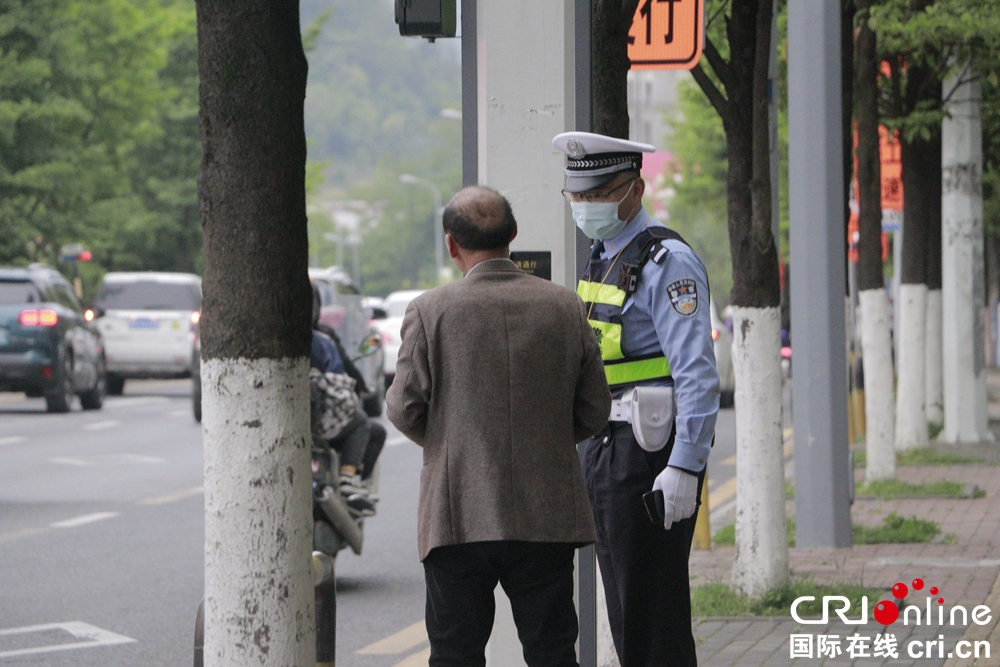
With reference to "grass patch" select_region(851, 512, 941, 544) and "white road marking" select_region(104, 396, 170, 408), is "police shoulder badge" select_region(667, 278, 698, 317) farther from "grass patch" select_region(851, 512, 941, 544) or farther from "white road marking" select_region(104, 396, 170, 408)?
"white road marking" select_region(104, 396, 170, 408)

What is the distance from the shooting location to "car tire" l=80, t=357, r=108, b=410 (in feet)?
79.1

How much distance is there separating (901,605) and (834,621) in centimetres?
46

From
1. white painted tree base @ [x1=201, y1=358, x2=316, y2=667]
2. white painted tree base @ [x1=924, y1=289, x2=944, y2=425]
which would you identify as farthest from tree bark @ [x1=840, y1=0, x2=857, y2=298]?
white painted tree base @ [x1=924, y1=289, x2=944, y2=425]

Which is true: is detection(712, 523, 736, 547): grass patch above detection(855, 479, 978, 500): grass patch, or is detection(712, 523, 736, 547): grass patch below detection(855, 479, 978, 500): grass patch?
above

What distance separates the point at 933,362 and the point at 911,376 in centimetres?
335

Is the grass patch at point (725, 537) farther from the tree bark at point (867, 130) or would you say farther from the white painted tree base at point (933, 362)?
the white painted tree base at point (933, 362)

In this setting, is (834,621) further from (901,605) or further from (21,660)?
(21,660)

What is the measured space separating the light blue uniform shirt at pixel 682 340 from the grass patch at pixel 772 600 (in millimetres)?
3365

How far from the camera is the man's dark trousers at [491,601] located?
13.8ft

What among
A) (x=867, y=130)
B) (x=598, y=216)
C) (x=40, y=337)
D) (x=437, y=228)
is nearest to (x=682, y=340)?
(x=598, y=216)

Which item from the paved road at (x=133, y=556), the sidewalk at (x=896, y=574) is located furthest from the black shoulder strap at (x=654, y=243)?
the paved road at (x=133, y=556)

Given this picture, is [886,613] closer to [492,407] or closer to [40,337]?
[492,407]

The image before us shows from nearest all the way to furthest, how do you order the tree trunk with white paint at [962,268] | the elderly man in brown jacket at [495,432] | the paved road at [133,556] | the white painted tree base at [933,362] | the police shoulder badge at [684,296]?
the elderly man in brown jacket at [495,432] < the police shoulder badge at [684,296] < the paved road at [133,556] < the tree trunk with white paint at [962,268] < the white painted tree base at [933,362]

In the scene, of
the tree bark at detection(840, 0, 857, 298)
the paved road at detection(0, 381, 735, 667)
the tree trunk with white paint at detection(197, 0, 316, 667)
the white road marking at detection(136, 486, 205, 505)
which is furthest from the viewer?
the white road marking at detection(136, 486, 205, 505)
